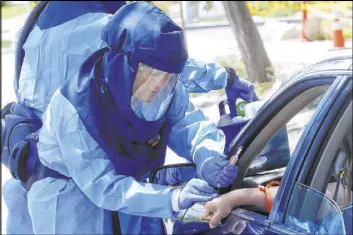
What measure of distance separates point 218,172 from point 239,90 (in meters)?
1.17

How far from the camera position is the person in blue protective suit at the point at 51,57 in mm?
3674

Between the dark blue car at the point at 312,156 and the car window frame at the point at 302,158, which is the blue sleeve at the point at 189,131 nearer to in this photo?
the dark blue car at the point at 312,156

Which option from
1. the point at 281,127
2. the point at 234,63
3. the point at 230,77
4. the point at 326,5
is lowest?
the point at 326,5

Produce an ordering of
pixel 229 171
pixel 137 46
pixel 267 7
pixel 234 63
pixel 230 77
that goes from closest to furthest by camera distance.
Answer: pixel 229 171
pixel 137 46
pixel 230 77
pixel 234 63
pixel 267 7

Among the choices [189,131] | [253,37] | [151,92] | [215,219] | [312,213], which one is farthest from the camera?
[253,37]

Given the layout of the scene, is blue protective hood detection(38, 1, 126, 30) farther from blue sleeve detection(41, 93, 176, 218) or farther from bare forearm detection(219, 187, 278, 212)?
bare forearm detection(219, 187, 278, 212)

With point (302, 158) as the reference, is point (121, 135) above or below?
below

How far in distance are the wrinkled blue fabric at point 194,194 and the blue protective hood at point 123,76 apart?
0.38m

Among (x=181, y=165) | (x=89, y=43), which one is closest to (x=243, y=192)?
(x=181, y=165)

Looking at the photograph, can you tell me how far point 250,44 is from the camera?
9.05m

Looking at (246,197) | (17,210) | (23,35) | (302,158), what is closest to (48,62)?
(23,35)

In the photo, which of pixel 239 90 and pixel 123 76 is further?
pixel 239 90

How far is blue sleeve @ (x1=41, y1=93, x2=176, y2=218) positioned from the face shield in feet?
0.74

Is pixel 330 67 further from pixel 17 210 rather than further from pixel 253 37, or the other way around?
pixel 253 37
